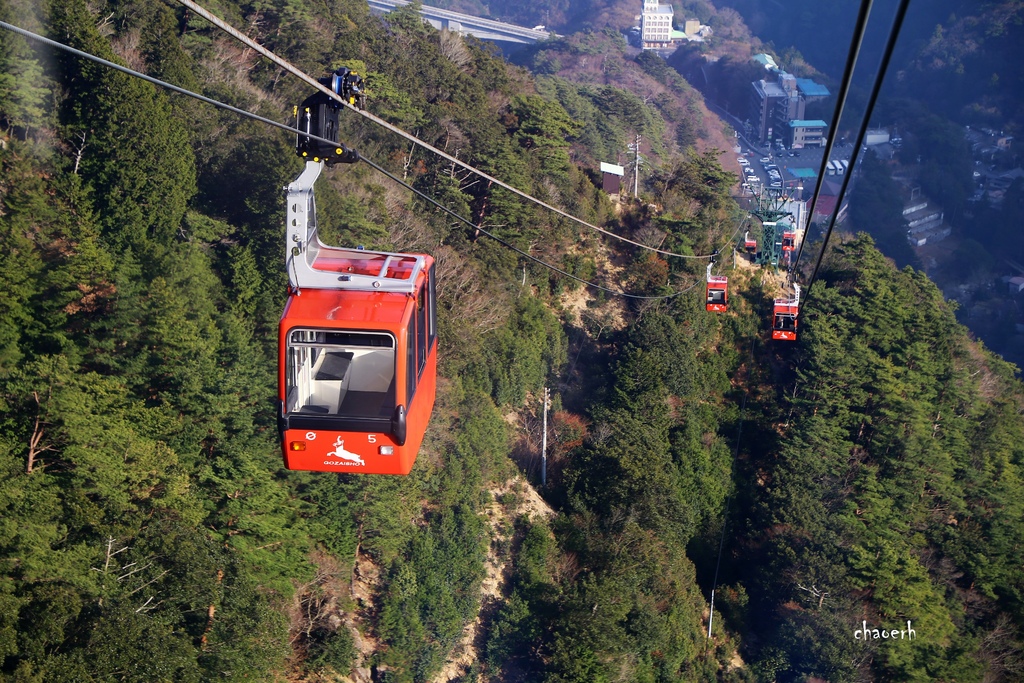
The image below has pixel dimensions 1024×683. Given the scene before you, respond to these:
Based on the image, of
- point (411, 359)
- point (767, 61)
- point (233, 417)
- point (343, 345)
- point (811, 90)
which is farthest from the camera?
point (767, 61)

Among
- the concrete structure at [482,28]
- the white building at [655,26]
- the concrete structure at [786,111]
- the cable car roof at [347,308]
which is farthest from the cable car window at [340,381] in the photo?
the white building at [655,26]

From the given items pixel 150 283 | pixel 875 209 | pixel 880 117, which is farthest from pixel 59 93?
pixel 880 117

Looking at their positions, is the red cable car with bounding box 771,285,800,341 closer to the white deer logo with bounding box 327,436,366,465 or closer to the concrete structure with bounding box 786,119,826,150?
the white deer logo with bounding box 327,436,366,465

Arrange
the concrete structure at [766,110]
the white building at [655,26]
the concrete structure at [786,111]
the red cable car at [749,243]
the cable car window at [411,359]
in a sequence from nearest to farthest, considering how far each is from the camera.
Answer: the cable car window at [411,359]
the red cable car at [749,243]
the concrete structure at [786,111]
the concrete structure at [766,110]
the white building at [655,26]

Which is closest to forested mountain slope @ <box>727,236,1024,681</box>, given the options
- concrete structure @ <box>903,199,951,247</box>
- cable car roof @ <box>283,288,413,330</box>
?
cable car roof @ <box>283,288,413,330</box>

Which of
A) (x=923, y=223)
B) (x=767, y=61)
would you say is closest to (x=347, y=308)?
(x=923, y=223)

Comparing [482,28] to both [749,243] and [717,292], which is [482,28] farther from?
[717,292]

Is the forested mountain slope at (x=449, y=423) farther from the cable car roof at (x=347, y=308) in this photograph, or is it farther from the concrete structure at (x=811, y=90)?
the concrete structure at (x=811, y=90)
